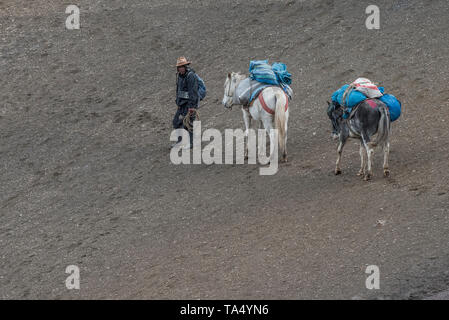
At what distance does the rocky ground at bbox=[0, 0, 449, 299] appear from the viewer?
9844 millimetres

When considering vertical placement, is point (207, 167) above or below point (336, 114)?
below

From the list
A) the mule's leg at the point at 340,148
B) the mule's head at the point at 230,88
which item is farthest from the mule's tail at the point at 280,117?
the mule's head at the point at 230,88

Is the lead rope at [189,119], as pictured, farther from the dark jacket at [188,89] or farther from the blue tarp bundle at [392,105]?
the blue tarp bundle at [392,105]

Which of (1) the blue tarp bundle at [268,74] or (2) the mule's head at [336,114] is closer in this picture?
(2) the mule's head at [336,114]

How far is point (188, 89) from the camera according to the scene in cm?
1408

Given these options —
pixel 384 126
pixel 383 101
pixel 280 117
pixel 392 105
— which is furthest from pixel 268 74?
pixel 384 126

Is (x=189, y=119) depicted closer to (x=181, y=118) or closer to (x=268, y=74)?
(x=181, y=118)

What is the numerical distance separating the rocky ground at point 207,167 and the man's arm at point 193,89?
3.79 ft

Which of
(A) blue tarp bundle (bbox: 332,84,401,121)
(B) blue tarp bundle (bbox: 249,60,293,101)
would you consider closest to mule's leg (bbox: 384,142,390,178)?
(A) blue tarp bundle (bbox: 332,84,401,121)

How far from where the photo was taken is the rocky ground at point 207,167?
388 inches

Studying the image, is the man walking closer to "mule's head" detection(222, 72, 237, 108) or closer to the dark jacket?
the dark jacket

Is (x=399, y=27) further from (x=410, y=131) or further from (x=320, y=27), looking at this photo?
(x=410, y=131)

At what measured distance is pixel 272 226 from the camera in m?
10.9

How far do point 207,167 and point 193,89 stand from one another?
141cm
